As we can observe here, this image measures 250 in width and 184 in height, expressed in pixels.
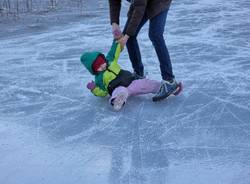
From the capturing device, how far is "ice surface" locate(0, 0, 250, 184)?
2445 millimetres

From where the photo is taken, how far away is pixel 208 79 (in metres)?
3.83

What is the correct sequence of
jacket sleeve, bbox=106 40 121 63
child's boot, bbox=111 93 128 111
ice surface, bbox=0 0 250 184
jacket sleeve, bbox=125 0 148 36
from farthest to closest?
jacket sleeve, bbox=106 40 121 63, child's boot, bbox=111 93 128 111, jacket sleeve, bbox=125 0 148 36, ice surface, bbox=0 0 250 184

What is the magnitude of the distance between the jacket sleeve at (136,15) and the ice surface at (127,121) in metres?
0.51

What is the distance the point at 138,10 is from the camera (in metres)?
3.13

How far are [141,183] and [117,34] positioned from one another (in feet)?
4.24

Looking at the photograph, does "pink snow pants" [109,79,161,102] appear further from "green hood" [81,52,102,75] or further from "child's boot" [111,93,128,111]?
"green hood" [81,52,102,75]

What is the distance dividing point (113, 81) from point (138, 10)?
53cm

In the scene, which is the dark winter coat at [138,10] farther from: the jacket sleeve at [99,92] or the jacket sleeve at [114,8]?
the jacket sleeve at [99,92]

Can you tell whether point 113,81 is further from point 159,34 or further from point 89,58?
point 159,34

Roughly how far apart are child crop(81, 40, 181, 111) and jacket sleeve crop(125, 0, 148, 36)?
0.17 meters

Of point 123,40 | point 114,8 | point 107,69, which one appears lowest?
point 107,69

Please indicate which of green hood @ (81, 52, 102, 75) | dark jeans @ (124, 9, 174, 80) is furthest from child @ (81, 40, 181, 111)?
dark jeans @ (124, 9, 174, 80)

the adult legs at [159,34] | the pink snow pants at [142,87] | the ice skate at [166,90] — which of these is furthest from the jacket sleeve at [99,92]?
the adult legs at [159,34]

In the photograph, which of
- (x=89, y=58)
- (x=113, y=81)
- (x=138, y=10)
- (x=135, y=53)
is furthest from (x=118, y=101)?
(x=138, y=10)
